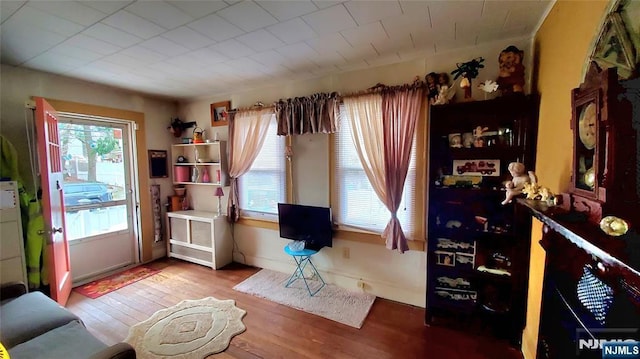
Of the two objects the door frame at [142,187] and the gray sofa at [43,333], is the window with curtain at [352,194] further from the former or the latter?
the door frame at [142,187]

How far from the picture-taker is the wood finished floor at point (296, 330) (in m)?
1.91

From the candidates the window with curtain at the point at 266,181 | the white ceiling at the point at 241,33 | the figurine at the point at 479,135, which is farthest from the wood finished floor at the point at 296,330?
the white ceiling at the point at 241,33

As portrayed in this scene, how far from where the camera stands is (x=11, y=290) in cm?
179

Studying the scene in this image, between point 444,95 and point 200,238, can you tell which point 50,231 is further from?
point 444,95

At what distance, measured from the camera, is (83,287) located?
294cm

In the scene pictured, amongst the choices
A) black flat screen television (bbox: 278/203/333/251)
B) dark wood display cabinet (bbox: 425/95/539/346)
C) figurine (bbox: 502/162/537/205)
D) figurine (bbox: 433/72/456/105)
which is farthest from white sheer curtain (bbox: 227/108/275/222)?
figurine (bbox: 502/162/537/205)

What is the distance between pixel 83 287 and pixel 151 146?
1.93 meters

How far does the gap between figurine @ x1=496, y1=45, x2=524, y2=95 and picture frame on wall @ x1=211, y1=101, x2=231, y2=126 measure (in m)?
3.10

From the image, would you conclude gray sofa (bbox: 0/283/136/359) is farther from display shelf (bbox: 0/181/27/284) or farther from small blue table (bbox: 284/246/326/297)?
small blue table (bbox: 284/246/326/297)

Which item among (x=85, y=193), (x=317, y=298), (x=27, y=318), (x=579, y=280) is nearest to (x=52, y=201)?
(x=85, y=193)

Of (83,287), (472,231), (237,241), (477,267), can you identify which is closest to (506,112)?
(472,231)

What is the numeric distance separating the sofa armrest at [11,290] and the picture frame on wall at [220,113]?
2.48 m

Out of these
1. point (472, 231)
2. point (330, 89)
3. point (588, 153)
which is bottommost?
point (472, 231)

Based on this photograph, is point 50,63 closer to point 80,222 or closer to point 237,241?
point 80,222
